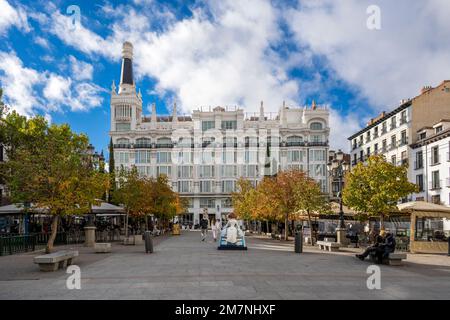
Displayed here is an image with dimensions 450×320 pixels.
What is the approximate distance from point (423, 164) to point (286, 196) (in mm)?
21051

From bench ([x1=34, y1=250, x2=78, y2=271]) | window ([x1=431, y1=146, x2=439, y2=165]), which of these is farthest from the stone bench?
window ([x1=431, y1=146, x2=439, y2=165])

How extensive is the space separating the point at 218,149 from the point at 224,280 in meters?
69.8

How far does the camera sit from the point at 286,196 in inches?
1267

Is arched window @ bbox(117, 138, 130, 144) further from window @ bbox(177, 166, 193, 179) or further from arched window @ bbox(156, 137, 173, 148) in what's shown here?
window @ bbox(177, 166, 193, 179)

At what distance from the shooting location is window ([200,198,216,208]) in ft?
266

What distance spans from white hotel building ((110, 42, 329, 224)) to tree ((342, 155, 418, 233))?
5207 cm

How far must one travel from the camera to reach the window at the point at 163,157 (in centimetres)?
8219

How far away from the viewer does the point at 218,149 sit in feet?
267

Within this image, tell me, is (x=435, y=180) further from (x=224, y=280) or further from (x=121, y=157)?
(x=121, y=157)

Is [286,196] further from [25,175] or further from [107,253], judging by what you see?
[25,175]

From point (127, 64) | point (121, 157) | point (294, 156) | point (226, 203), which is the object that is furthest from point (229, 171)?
point (127, 64)

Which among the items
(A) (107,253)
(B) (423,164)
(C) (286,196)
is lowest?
(A) (107,253)

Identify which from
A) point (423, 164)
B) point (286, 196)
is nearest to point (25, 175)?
point (286, 196)

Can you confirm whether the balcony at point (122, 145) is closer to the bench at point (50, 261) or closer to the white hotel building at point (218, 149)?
the white hotel building at point (218, 149)
